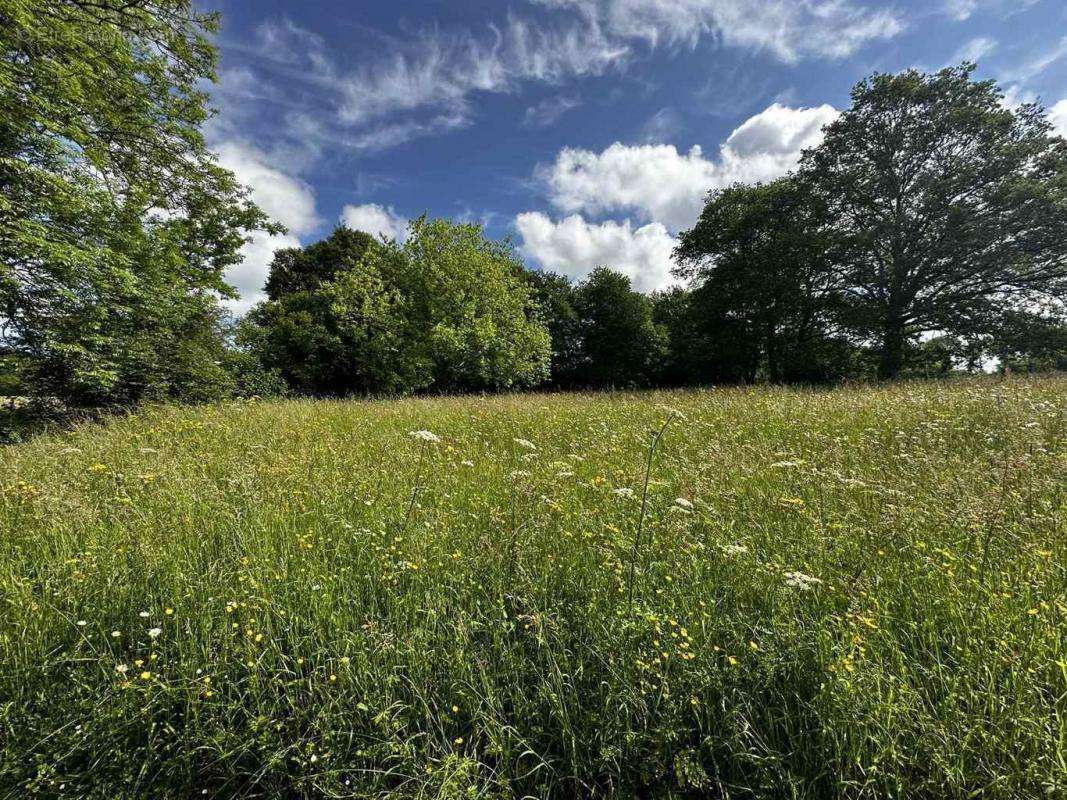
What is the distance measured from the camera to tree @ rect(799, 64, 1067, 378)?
14898 mm

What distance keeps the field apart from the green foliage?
15.3 m

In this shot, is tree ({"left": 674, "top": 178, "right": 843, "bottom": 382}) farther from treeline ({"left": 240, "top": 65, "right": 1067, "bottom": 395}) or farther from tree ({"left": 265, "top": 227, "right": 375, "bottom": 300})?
tree ({"left": 265, "top": 227, "right": 375, "bottom": 300})

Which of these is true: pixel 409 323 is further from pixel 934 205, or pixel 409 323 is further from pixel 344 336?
pixel 934 205

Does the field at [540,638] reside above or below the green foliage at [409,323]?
below

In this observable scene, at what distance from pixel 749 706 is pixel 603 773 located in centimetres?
60

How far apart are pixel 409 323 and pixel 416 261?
3.40m

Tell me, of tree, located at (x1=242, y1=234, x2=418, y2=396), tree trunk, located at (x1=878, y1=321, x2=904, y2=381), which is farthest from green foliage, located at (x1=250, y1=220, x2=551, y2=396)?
tree trunk, located at (x1=878, y1=321, x2=904, y2=381)

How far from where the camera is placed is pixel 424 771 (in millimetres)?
1285

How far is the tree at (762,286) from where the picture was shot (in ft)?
63.2

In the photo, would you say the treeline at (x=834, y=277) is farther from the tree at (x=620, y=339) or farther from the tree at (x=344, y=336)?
the tree at (x=620, y=339)

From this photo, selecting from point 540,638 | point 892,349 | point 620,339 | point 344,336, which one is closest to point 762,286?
point 892,349

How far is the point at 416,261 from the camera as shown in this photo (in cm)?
1927

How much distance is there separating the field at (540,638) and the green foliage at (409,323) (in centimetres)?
1528

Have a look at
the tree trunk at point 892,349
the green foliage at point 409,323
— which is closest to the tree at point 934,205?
the tree trunk at point 892,349
